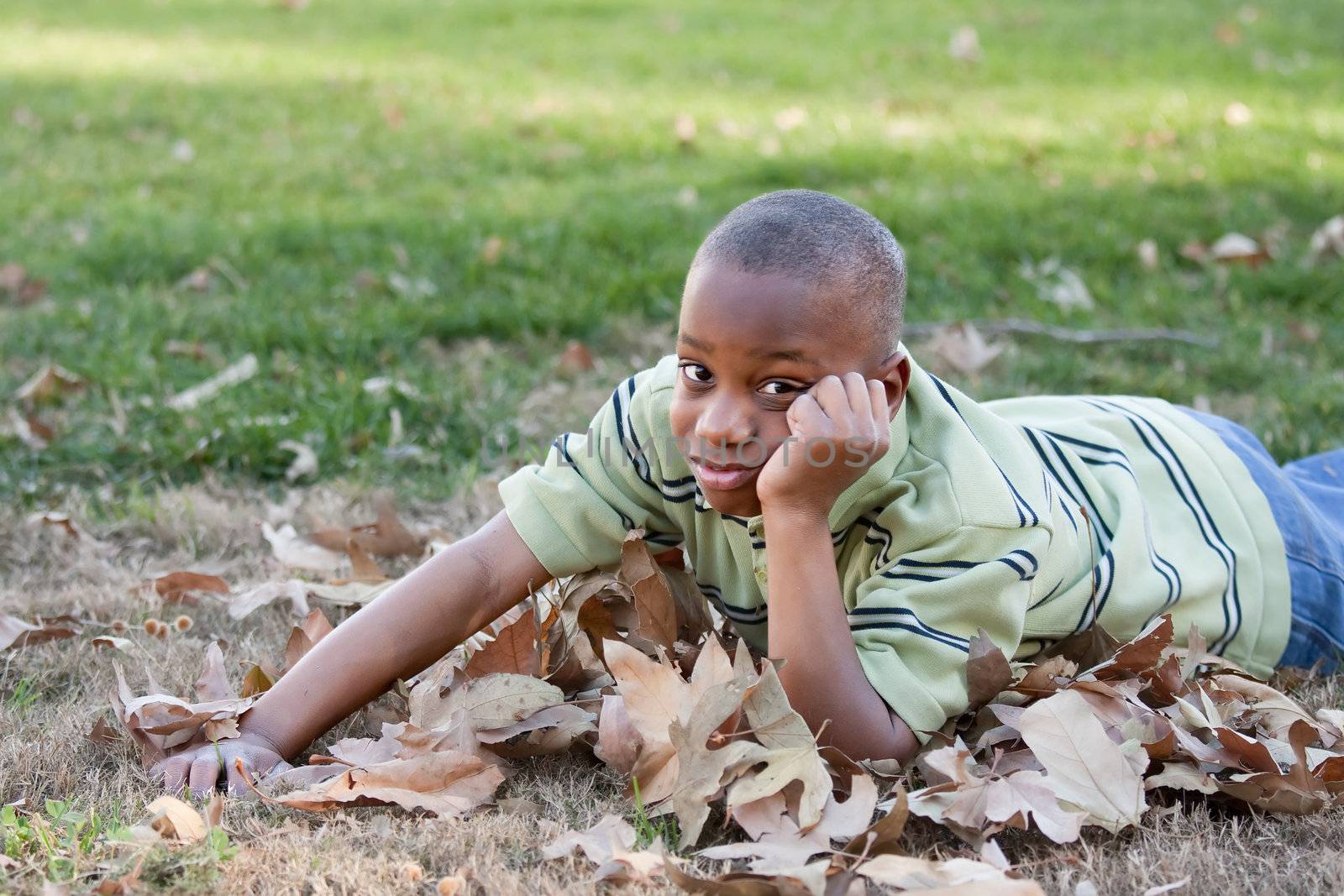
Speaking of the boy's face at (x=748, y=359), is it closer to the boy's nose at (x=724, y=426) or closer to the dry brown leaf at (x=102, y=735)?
the boy's nose at (x=724, y=426)

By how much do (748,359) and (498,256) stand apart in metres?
3.61

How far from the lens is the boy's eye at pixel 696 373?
225cm

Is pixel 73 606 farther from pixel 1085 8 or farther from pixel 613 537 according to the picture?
pixel 1085 8

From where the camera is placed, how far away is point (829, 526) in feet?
7.85

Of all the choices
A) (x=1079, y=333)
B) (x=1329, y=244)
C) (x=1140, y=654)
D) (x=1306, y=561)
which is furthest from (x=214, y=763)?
(x=1329, y=244)

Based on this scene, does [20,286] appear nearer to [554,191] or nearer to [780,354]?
[554,191]

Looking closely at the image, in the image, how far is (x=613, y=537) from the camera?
2652 millimetres

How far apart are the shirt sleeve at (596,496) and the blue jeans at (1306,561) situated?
1436 mm

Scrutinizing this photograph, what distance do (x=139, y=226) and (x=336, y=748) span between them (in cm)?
423

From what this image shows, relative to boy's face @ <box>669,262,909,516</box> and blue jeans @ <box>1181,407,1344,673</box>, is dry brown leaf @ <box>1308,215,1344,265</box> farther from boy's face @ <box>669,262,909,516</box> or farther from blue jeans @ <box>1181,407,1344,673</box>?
boy's face @ <box>669,262,909,516</box>

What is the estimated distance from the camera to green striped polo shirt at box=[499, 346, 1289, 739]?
2350 mm

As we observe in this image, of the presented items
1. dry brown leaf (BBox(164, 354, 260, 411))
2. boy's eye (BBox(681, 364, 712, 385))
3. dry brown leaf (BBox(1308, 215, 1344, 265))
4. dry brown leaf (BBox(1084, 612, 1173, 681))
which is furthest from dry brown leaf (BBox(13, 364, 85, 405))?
dry brown leaf (BBox(1308, 215, 1344, 265))

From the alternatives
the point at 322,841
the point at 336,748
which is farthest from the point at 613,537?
the point at 322,841

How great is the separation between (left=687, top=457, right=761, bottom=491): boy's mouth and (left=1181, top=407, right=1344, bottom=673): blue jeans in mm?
1455
